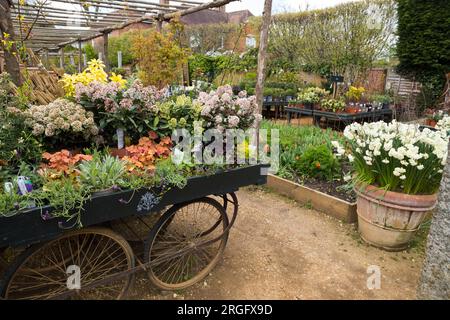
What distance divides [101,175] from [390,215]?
7.38 ft

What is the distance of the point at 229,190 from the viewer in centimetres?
215

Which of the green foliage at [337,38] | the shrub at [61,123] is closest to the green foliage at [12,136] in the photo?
the shrub at [61,123]

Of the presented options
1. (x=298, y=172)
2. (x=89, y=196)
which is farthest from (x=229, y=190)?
(x=298, y=172)

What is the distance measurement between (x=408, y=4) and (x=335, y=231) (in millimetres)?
7632

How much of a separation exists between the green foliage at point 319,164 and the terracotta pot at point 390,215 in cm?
86

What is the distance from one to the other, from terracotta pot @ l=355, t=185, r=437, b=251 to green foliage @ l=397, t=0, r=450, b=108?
22.1 feet

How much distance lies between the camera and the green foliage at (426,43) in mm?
7500

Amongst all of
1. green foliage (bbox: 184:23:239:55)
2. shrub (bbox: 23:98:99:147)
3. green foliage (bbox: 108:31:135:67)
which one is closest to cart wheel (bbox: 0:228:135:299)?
shrub (bbox: 23:98:99:147)

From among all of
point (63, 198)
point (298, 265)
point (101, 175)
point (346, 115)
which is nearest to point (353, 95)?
point (346, 115)

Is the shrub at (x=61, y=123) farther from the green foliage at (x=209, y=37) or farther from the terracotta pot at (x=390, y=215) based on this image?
the green foliage at (x=209, y=37)

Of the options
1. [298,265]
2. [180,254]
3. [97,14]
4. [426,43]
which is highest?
[97,14]

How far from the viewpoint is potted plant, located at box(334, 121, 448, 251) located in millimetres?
2486

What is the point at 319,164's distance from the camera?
3.64 meters

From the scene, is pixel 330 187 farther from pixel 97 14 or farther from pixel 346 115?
pixel 97 14
